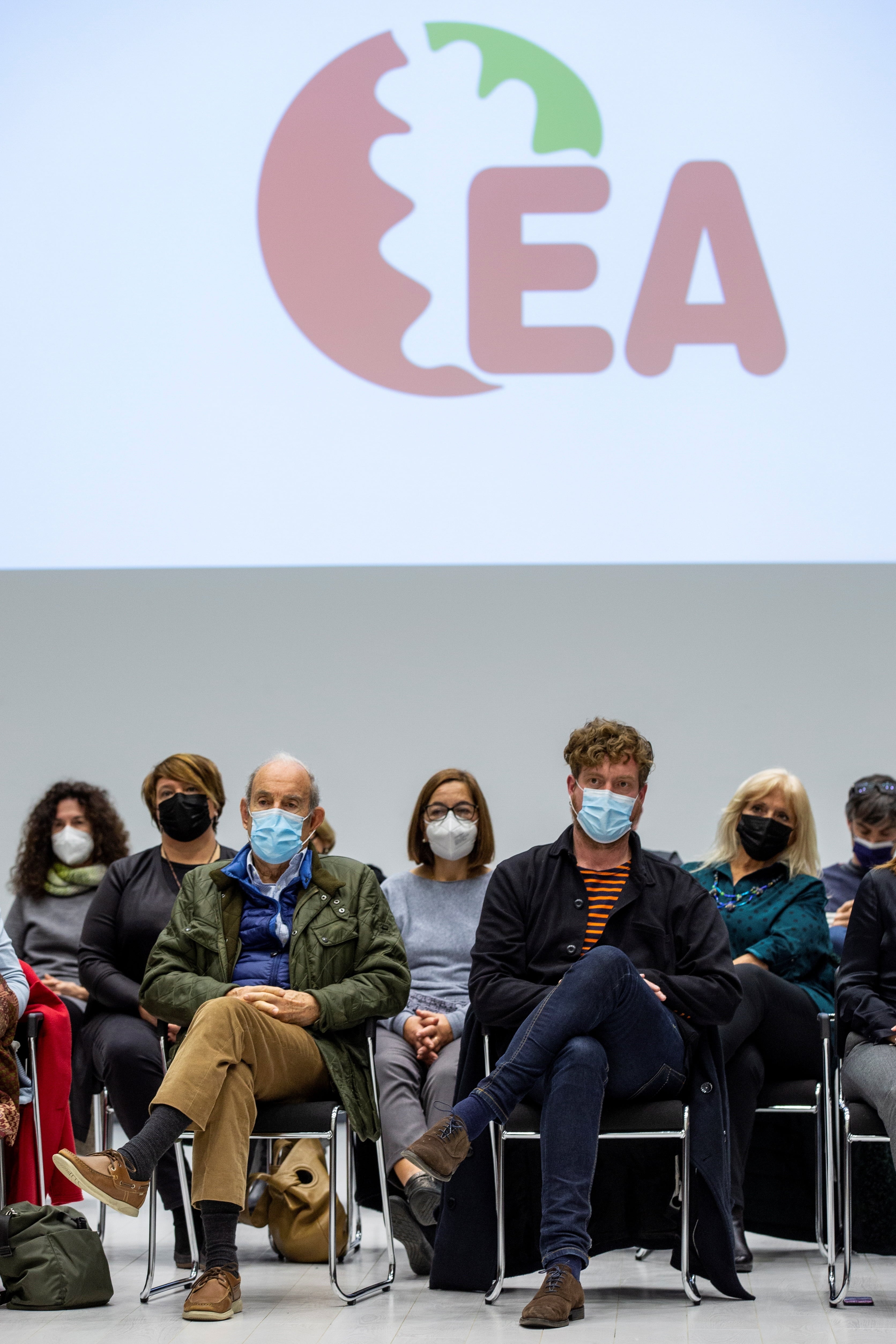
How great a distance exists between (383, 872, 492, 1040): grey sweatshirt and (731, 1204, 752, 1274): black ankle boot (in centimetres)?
73

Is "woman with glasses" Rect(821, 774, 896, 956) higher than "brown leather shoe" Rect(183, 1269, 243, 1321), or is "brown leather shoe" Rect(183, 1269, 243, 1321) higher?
"woman with glasses" Rect(821, 774, 896, 956)

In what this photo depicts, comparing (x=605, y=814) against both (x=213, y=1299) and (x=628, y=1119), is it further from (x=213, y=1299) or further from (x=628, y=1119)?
(x=213, y=1299)

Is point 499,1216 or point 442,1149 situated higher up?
point 442,1149

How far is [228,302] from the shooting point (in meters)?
4.45

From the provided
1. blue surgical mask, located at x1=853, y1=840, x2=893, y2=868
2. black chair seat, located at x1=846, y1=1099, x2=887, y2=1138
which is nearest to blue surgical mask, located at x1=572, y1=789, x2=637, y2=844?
black chair seat, located at x1=846, y1=1099, x2=887, y2=1138

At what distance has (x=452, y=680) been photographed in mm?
4738

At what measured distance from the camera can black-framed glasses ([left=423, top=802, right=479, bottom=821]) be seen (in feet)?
11.4

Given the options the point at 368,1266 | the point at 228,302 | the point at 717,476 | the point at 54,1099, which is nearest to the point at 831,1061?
the point at 368,1266

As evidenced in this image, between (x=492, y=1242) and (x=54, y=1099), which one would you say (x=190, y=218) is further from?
(x=492, y=1242)

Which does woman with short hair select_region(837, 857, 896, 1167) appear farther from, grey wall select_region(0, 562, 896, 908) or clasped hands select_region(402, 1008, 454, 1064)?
grey wall select_region(0, 562, 896, 908)

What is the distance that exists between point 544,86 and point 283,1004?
2984 mm

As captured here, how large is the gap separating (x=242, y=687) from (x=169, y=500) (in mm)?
721

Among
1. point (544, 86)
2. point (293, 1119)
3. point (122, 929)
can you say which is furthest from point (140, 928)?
point (544, 86)

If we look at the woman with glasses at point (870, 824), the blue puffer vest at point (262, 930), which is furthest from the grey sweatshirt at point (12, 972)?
the woman with glasses at point (870, 824)
